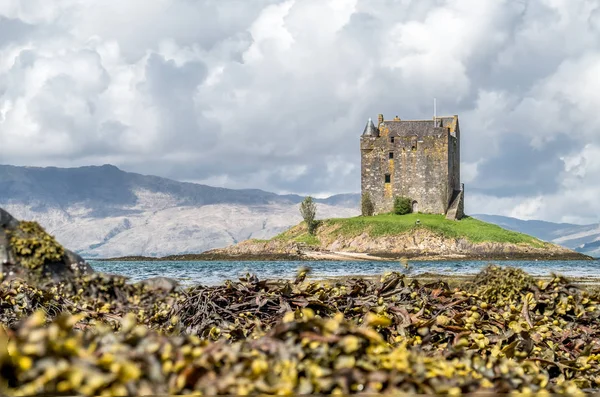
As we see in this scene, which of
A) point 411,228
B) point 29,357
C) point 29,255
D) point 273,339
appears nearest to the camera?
point 29,357

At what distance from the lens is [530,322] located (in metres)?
7.76

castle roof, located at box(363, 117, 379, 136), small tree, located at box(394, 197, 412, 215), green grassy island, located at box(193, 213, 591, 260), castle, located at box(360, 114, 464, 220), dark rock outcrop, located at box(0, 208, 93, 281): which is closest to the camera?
dark rock outcrop, located at box(0, 208, 93, 281)

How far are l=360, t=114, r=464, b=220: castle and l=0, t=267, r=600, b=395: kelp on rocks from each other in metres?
81.4

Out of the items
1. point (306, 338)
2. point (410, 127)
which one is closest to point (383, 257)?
point (410, 127)

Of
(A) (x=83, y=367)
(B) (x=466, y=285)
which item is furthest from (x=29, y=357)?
(B) (x=466, y=285)

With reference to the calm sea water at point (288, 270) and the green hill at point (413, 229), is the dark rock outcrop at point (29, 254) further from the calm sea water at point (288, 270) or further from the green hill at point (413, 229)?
the green hill at point (413, 229)

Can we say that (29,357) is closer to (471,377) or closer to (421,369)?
(421,369)

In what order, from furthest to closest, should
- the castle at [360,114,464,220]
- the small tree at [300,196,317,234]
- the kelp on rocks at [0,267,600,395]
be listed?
the castle at [360,114,464,220] < the small tree at [300,196,317,234] < the kelp on rocks at [0,267,600,395]

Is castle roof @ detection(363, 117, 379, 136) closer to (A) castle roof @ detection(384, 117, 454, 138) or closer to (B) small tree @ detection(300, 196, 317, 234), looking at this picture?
(A) castle roof @ detection(384, 117, 454, 138)

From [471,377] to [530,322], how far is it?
14.4ft

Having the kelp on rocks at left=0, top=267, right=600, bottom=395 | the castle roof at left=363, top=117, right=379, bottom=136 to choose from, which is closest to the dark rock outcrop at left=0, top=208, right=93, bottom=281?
the kelp on rocks at left=0, top=267, right=600, bottom=395

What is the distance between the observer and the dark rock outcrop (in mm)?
11125

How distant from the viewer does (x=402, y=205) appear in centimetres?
8969

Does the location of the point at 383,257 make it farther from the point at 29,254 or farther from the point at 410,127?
the point at 29,254
